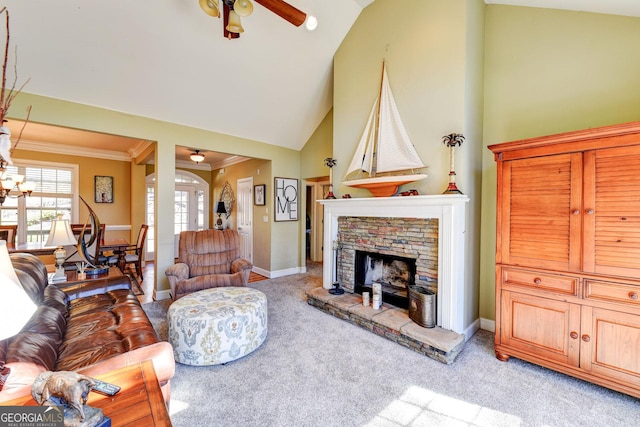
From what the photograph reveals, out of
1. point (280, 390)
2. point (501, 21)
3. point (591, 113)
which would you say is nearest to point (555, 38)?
point (501, 21)

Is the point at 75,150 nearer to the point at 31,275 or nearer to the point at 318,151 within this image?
the point at 31,275

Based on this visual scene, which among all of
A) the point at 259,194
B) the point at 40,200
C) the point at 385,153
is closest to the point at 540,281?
the point at 385,153

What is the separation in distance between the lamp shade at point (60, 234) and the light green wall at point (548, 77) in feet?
15.2

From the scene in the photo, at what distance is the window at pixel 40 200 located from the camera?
518cm

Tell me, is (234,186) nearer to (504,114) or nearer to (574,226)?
(504,114)

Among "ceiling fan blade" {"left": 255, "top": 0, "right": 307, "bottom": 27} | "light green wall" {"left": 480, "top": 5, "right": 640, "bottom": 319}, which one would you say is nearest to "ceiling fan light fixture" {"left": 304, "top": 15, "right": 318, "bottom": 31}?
"ceiling fan blade" {"left": 255, "top": 0, "right": 307, "bottom": 27}

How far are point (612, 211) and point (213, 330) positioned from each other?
3.22 m

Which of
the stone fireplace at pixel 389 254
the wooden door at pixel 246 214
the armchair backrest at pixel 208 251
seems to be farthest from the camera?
the wooden door at pixel 246 214

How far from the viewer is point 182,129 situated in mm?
4152

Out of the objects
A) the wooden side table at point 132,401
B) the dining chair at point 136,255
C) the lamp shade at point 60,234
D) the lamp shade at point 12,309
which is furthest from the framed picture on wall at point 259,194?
the lamp shade at point 12,309

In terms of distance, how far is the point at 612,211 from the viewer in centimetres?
193

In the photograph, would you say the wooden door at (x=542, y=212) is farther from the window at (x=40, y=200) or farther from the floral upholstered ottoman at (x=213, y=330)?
the window at (x=40, y=200)

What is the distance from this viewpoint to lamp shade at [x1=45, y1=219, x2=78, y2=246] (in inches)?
111

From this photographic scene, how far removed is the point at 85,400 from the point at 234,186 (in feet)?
19.4
